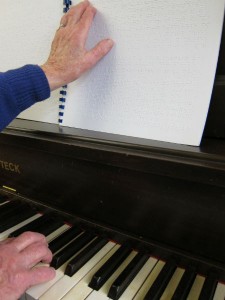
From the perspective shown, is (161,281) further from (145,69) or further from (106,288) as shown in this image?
(145,69)

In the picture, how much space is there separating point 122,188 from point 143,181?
2.7 inches

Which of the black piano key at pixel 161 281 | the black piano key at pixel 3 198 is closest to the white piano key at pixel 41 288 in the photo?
the black piano key at pixel 161 281

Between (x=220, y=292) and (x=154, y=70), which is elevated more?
(x=154, y=70)

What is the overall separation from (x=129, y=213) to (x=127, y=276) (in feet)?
0.53

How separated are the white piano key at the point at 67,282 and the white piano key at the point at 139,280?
0.12 metres

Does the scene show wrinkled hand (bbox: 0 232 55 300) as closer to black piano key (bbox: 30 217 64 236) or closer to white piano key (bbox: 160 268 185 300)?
black piano key (bbox: 30 217 64 236)

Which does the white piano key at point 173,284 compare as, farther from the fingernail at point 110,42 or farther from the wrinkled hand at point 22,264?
the fingernail at point 110,42

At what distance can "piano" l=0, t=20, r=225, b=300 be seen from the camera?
0.62 m

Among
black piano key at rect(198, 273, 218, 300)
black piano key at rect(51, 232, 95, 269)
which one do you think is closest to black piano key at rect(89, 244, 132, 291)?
black piano key at rect(51, 232, 95, 269)

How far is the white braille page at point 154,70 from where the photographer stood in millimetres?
644

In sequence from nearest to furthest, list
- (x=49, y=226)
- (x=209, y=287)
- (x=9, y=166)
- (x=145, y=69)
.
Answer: (x=209, y=287)
(x=145, y=69)
(x=49, y=226)
(x=9, y=166)

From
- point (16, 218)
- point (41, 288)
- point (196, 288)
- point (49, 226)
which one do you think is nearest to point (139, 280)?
point (196, 288)

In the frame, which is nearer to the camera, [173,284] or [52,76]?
[173,284]

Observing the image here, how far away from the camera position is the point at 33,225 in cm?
88
